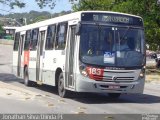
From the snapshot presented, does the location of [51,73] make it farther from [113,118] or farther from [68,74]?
[113,118]

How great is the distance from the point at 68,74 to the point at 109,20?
2284mm

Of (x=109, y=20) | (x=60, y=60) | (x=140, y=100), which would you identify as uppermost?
(x=109, y=20)

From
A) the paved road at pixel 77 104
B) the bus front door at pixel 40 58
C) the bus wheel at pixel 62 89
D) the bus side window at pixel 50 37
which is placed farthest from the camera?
the bus front door at pixel 40 58

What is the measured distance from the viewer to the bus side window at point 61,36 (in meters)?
17.7

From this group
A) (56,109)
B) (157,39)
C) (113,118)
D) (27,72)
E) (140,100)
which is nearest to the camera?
(113,118)

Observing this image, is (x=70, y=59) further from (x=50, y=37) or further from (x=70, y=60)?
(x=50, y=37)

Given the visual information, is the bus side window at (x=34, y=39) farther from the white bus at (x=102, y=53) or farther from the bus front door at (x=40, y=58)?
the white bus at (x=102, y=53)

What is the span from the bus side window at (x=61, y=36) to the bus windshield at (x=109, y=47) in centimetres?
157

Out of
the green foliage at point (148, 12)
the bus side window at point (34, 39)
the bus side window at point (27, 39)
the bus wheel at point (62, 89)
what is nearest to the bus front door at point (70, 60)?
the bus wheel at point (62, 89)

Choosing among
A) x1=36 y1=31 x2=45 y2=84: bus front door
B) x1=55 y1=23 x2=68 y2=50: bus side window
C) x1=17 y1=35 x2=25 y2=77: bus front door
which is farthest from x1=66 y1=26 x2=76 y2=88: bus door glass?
x1=17 y1=35 x2=25 y2=77: bus front door

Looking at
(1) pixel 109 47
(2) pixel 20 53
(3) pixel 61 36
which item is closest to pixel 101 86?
(1) pixel 109 47

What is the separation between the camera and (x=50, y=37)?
771 inches

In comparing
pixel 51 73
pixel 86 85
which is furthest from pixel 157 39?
pixel 86 85

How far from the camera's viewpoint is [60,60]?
17859mm
